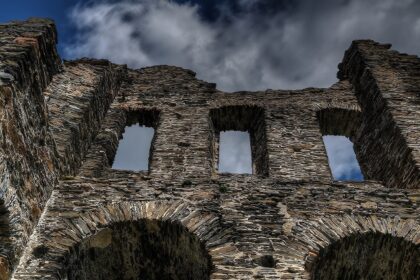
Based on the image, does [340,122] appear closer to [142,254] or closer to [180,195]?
[180,195]

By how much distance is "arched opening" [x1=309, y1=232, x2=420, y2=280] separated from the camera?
601cm

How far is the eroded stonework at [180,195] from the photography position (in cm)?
552

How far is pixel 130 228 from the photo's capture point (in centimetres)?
616

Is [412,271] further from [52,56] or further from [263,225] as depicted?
[52,56]

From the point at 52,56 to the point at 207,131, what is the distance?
308 cm

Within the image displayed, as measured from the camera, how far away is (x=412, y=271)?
612cm

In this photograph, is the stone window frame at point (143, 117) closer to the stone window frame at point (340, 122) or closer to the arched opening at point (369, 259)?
the stone window frame at point (340, 122)

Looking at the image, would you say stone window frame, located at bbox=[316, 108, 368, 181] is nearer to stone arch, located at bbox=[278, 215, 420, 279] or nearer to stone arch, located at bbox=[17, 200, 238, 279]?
stone arch, located at bbox=[278, 215, 420, 279]

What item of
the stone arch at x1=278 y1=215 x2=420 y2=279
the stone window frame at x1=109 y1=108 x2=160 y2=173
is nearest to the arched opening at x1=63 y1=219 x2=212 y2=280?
the stone arch at x1=278 y1=215 x2=420 y2=279

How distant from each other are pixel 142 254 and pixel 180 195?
894 mm

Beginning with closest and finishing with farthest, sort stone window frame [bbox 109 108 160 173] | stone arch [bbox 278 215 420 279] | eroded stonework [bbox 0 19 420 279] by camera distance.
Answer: eroded stonework [bbox 0 19 420 279] < stone arch [bbox 278 215 420 279] < stone window frame [bbox 109 108 160 173]

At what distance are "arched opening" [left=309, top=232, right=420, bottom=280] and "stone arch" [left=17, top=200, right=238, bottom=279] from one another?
4.07 ft

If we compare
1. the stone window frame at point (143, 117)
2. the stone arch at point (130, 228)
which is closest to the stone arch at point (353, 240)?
the stone arch at point (130, 228)

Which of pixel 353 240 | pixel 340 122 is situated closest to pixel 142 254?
pixel 353 240
